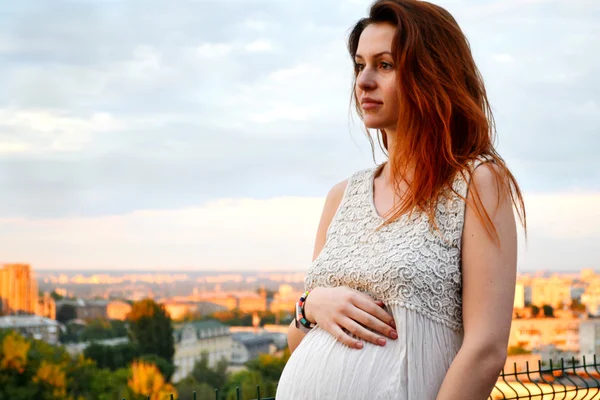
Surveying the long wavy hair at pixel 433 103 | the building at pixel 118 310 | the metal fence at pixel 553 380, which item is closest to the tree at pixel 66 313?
the building at pixel 118 310

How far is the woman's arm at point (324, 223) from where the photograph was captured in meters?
1.61

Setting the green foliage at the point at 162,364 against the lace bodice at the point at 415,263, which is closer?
the lace bodice at the point at 415,263

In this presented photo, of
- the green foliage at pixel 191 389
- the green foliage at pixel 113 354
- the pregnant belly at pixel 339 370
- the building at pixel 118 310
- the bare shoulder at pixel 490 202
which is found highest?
the bare shoulder at pixel 490 202

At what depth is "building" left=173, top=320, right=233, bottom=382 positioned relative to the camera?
40438 mm

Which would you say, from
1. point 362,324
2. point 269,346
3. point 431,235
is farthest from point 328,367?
point 269,346

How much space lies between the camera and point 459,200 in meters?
1.31

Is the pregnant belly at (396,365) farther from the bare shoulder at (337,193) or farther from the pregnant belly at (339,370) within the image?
the bare shoulder at (337,193)

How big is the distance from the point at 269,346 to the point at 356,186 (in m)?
39.6

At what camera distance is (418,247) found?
1.30 metres

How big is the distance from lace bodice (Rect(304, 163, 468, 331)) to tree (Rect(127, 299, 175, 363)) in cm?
4074

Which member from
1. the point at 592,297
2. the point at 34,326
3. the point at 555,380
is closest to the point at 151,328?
the point at 34,326

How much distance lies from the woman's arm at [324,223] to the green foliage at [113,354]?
40039 mm

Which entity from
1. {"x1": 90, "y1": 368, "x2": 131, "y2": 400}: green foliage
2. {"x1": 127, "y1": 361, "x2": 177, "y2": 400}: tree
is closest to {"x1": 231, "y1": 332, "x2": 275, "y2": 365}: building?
{"x1": 127, "y1": 361, "x2": 177, "y2": 400}: tree

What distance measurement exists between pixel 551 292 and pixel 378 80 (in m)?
35.0
